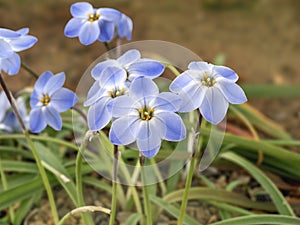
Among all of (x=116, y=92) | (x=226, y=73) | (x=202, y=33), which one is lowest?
(x=116, y=92)

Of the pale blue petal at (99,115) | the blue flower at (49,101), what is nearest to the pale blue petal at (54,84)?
the blue flower at (49,101)

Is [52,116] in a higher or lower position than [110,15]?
lower

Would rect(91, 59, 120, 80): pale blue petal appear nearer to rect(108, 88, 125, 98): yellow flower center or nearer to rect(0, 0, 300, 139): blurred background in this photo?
rect(108, 88, 125, 98): yellow flower center

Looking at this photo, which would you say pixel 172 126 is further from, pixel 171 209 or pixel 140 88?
pixel 171 209

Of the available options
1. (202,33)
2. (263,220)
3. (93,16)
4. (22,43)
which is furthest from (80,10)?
(202,33)

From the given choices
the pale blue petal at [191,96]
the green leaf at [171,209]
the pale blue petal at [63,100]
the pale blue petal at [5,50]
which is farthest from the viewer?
the green leaf at [171,209]

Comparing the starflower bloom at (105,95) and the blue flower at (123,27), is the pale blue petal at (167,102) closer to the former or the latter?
the starflower bloom at (105,95)
